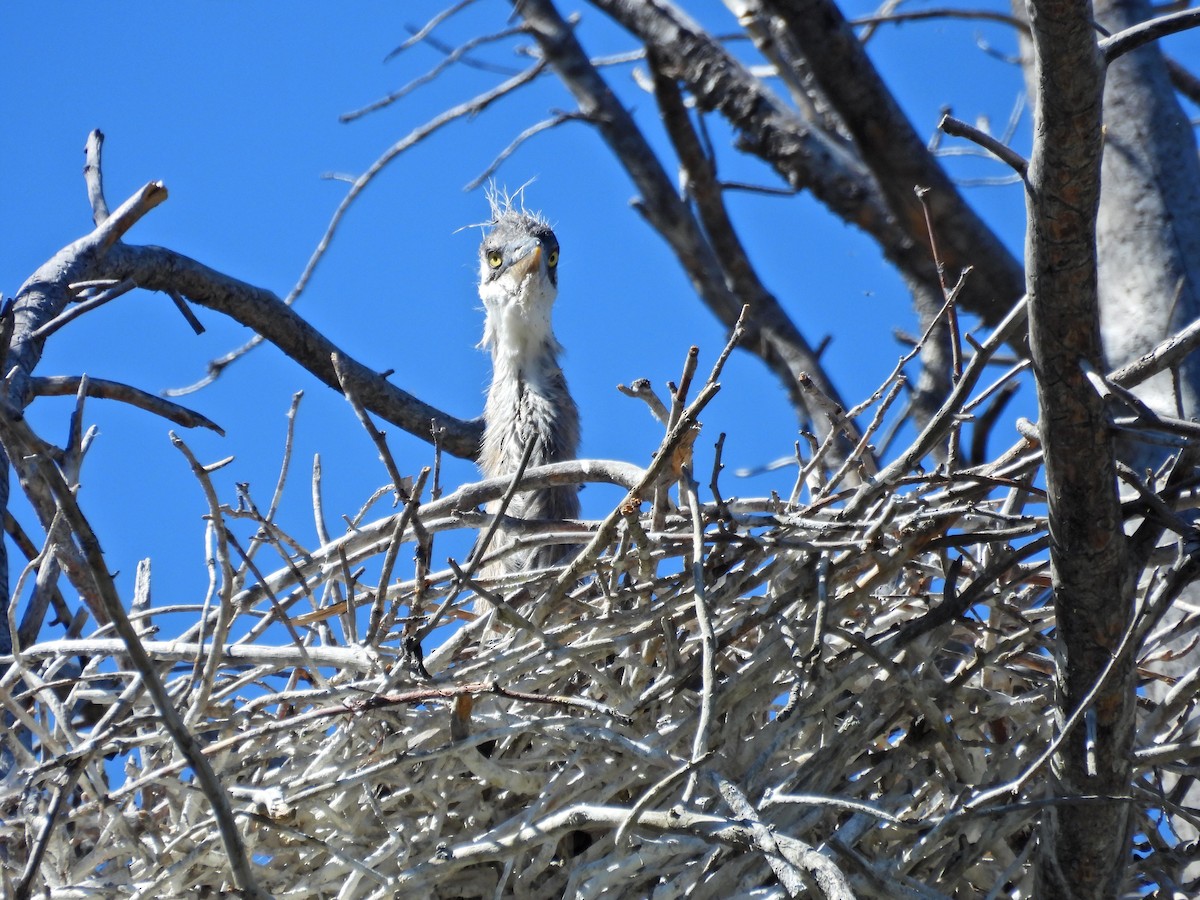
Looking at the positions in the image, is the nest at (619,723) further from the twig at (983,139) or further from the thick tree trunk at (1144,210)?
the thick tree trunk at (1144,210)

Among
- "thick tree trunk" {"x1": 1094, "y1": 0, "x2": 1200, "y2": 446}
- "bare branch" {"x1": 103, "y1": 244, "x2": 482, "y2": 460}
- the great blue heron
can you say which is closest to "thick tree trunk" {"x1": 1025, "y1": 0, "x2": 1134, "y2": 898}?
the great blue heron

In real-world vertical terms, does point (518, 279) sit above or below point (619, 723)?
above

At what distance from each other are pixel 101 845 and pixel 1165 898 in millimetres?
1838

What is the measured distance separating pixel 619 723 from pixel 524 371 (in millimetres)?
2408

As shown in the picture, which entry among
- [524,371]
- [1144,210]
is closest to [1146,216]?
[1144,210]

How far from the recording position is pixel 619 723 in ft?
8.00

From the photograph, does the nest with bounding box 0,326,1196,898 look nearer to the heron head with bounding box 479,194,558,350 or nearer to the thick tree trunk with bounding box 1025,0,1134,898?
the thick tree trunk with bounding box 1025,0,1134,898

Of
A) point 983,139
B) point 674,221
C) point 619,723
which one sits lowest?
point 619,723

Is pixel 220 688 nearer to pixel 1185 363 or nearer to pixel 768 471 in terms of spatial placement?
pixel 1185 363

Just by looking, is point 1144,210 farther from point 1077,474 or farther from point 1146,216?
point 1077,474

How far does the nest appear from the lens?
227 centimetres

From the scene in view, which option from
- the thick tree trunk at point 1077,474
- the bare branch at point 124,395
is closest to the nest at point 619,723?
the thick tree trunk at point 1077,474

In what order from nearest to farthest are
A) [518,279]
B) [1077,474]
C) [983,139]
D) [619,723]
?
[983,139] < [1077,474] < [619,723] < [518,279]

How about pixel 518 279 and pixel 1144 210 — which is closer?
pixel 1144 210
